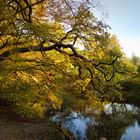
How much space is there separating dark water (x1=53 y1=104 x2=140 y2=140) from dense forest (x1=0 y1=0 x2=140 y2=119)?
9.79ft

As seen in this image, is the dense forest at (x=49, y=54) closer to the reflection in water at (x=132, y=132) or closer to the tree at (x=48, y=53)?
the tree at (x=48, y=53)

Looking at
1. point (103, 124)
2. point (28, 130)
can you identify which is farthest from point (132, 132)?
point (28, 130)

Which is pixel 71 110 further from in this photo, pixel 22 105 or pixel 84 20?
pixel 84 20

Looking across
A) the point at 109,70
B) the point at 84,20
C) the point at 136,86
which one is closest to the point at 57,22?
the point at 84,20

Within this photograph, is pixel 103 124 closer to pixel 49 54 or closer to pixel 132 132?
pixel 132 132

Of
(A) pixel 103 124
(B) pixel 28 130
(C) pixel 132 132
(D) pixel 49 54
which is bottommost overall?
(C) pixel 132 132

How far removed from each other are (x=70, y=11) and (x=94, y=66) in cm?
373

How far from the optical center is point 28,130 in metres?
19.9

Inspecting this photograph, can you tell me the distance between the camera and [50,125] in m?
22.8

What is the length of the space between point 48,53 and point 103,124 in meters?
9.01

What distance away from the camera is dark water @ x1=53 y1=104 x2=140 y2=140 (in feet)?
76.6

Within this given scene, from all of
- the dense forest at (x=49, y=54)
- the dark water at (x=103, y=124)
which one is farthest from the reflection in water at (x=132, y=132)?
the dense forest at (x=49, y=54)

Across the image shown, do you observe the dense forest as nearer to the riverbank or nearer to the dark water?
the riverbank

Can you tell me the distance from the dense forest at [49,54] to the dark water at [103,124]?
9.79 feet
